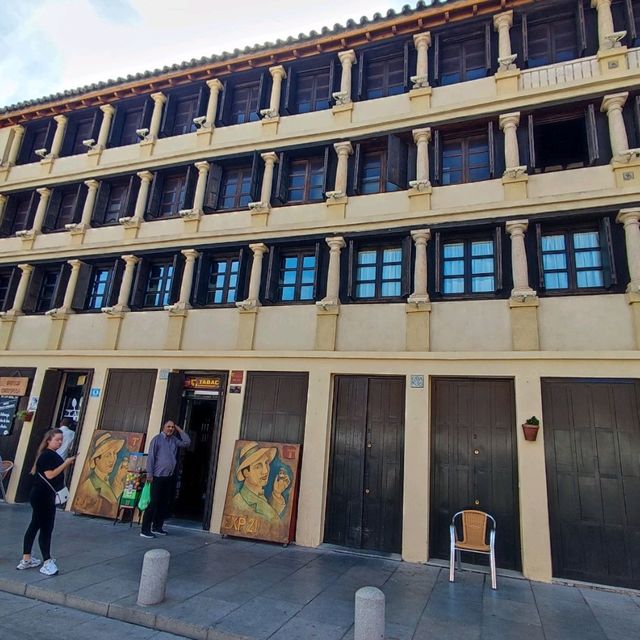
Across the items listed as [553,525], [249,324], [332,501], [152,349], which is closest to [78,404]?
[152,349]

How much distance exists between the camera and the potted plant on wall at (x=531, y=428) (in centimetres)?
816

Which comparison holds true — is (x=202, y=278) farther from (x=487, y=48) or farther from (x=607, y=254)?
(x=607, y=254)

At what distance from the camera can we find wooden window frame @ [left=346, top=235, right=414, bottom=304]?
10.0 m

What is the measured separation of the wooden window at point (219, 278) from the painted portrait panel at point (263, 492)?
157 inches

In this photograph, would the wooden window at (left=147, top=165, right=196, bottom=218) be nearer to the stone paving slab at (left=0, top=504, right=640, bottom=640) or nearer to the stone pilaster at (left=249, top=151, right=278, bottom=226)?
Result: the stone pilaster at (left=249, top=151, right=278, bottom=226)

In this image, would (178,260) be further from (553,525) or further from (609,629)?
(609,629)

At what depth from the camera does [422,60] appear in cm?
1112

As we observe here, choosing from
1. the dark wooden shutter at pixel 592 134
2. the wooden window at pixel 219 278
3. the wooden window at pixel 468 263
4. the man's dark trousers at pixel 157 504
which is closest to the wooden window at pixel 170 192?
the wooden window at pixel 219 278

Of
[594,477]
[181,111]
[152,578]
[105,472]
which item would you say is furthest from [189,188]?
[594,477]

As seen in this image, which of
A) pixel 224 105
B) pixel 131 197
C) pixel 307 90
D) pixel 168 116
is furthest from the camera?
pixel 168 116

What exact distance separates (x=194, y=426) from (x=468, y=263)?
8038mm

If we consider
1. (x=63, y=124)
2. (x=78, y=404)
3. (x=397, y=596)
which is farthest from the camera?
(x=63, y=124)

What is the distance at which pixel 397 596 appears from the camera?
21.3ft

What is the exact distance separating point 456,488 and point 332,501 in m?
2.59
